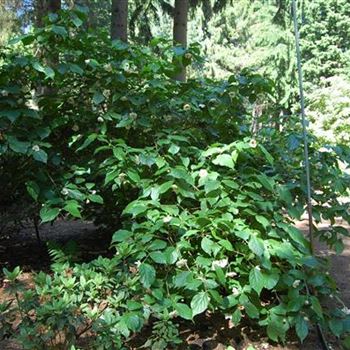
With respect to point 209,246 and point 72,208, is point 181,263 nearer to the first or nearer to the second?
point 209,246

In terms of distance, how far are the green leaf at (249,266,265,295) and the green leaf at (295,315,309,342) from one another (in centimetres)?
25

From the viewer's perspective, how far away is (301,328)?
2285 mm

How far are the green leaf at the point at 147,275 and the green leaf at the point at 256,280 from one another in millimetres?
523

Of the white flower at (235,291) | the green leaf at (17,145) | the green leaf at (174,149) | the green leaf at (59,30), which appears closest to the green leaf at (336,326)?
the white flower at (235,291)

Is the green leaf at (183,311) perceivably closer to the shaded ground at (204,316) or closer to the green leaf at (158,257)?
the green leaf at (158,257)

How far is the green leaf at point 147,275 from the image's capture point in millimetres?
2176

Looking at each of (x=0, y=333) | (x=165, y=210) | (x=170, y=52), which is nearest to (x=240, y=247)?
(x=165, y=210)

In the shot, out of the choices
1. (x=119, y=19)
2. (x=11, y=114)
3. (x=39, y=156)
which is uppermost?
(x=119, y=19)

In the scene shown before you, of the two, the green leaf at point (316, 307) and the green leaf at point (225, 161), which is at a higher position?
the green leaf at point (225, 161)

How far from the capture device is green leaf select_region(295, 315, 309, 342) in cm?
226

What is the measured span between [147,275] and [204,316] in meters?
0.87

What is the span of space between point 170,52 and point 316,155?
1250mm

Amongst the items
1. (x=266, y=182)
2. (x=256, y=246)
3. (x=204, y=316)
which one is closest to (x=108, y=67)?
(x=266, y=182)

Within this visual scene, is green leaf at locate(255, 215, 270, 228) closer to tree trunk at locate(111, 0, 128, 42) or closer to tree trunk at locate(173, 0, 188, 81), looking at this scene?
tree trunk at locate(111, 0, 128, 42)
